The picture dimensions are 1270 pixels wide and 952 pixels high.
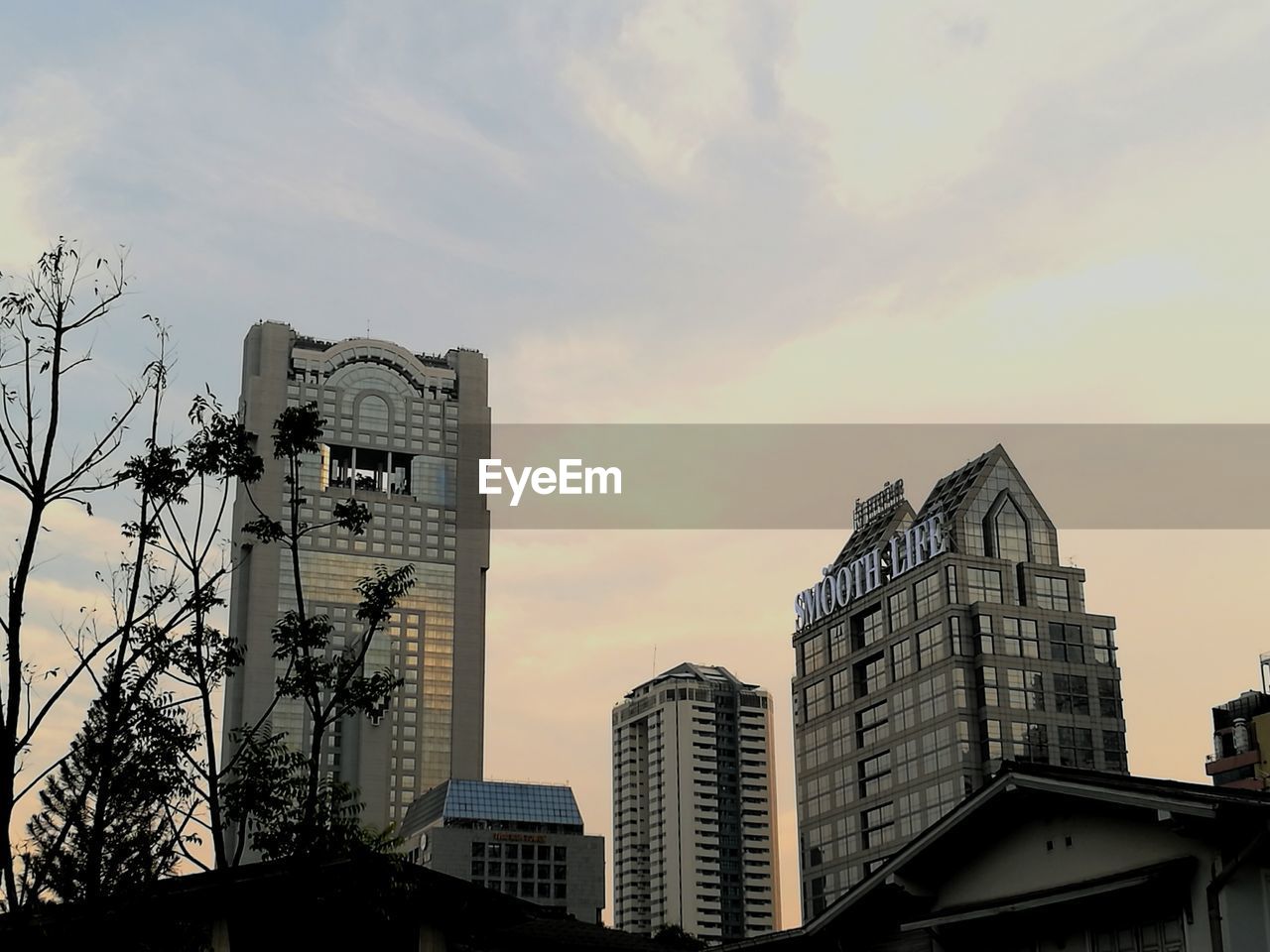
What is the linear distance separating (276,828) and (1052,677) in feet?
499

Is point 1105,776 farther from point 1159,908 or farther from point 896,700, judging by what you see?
point 896,700

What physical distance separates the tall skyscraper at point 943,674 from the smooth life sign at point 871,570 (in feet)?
0.62

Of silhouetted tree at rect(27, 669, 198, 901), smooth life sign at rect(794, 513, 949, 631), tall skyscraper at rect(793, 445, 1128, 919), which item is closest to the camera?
silhouetted tree at rect(27, 669, 198, 901)

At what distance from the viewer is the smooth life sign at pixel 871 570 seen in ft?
566

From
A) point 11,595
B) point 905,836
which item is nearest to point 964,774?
point 905,836

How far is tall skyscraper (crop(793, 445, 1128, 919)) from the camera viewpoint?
163000 millimetres

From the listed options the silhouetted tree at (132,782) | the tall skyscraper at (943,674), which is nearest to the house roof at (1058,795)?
the silhouetted tree at (132,782)

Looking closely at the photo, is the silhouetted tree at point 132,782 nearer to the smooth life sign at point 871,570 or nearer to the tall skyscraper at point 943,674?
the tall skyscraper at point 943,674

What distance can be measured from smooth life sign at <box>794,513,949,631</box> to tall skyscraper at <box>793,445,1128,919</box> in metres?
0.19

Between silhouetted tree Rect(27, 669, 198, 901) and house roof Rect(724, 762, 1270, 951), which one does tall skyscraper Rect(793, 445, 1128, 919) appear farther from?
silhouetted tree Rect(27, 669, 198, 901)

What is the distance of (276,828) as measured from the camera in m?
24.5

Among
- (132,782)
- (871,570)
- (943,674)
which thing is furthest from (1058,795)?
(871,570)

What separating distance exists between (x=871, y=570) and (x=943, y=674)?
18.4 metres

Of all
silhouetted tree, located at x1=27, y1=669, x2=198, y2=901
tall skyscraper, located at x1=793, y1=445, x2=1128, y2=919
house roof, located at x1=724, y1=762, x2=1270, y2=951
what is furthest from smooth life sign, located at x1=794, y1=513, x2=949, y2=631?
silhouetted tree, located at x1=27, y1=669, x2=198, y2=901
